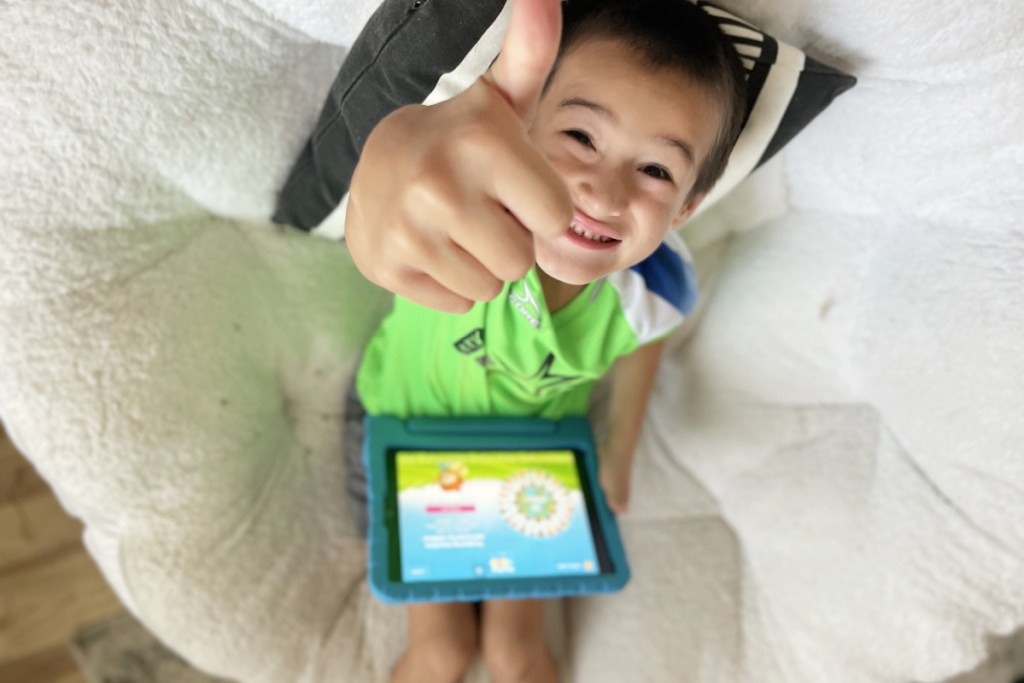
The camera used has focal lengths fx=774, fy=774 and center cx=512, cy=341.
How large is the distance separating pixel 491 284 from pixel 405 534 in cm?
42

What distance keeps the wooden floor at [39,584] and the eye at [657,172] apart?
2.96ft

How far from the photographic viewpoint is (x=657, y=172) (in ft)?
1.85

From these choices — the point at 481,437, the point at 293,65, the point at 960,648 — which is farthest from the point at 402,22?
the point at 960,648

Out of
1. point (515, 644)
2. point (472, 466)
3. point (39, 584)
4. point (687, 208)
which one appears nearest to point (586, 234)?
point (687, 208)

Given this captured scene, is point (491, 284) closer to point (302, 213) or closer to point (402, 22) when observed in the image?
point (402, 22)

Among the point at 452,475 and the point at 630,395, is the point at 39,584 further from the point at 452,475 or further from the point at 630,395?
the point at 630,395

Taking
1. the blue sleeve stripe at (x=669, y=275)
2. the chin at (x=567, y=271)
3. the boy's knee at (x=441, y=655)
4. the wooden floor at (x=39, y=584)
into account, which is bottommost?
the wooden floor at (x=39, y=584)

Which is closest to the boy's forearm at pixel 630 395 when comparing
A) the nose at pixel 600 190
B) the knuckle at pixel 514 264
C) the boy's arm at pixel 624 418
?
the boy's arm at pixel 624 418

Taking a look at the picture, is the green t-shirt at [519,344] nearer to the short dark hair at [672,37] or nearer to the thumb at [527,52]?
the short dark hair at [672,37]

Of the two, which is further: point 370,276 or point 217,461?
point 217,461

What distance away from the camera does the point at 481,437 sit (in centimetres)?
83

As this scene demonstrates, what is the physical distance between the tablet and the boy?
4cm

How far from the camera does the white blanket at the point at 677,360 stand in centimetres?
64

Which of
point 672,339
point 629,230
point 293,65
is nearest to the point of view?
point 629,230
